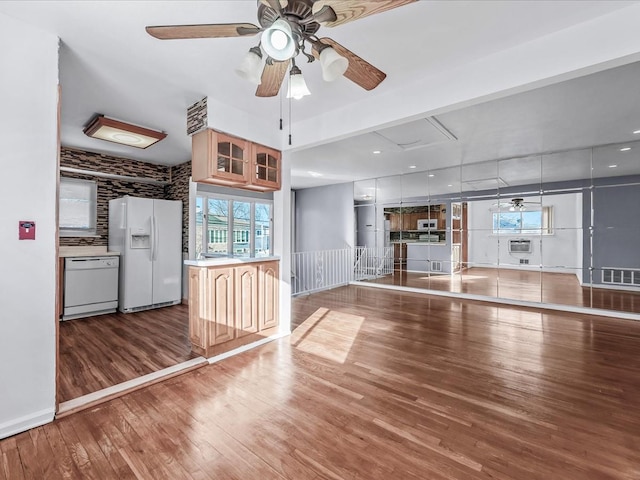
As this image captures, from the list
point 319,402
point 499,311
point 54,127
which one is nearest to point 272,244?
point 319,402

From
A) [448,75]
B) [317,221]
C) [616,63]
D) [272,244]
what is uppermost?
[448,75]

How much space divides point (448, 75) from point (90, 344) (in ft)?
14.6

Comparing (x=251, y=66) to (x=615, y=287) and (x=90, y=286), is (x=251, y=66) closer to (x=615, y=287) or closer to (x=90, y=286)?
(x=90, y=286)

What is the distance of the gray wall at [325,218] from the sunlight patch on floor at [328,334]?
3674mm

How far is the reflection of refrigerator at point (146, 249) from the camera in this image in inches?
181

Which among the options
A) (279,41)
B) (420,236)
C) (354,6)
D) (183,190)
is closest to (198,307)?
(279,41)

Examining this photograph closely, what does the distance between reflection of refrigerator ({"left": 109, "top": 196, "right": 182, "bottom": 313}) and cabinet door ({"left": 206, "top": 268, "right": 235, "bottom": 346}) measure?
2446 mm

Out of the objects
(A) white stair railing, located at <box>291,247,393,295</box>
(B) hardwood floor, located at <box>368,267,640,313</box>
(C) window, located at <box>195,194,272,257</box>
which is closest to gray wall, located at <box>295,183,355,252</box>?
(A) white stair railing, located at <box>291,247,393,295</box>

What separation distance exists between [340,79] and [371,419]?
8.68 ft

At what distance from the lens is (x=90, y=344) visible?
330 centimetres

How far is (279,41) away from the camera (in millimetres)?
1386

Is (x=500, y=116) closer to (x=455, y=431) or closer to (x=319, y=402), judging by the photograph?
(x=455, y=431)

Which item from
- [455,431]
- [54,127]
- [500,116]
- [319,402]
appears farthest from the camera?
[500,116]

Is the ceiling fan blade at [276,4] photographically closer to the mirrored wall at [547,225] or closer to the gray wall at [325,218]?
the mirrored wall at [547,225]
